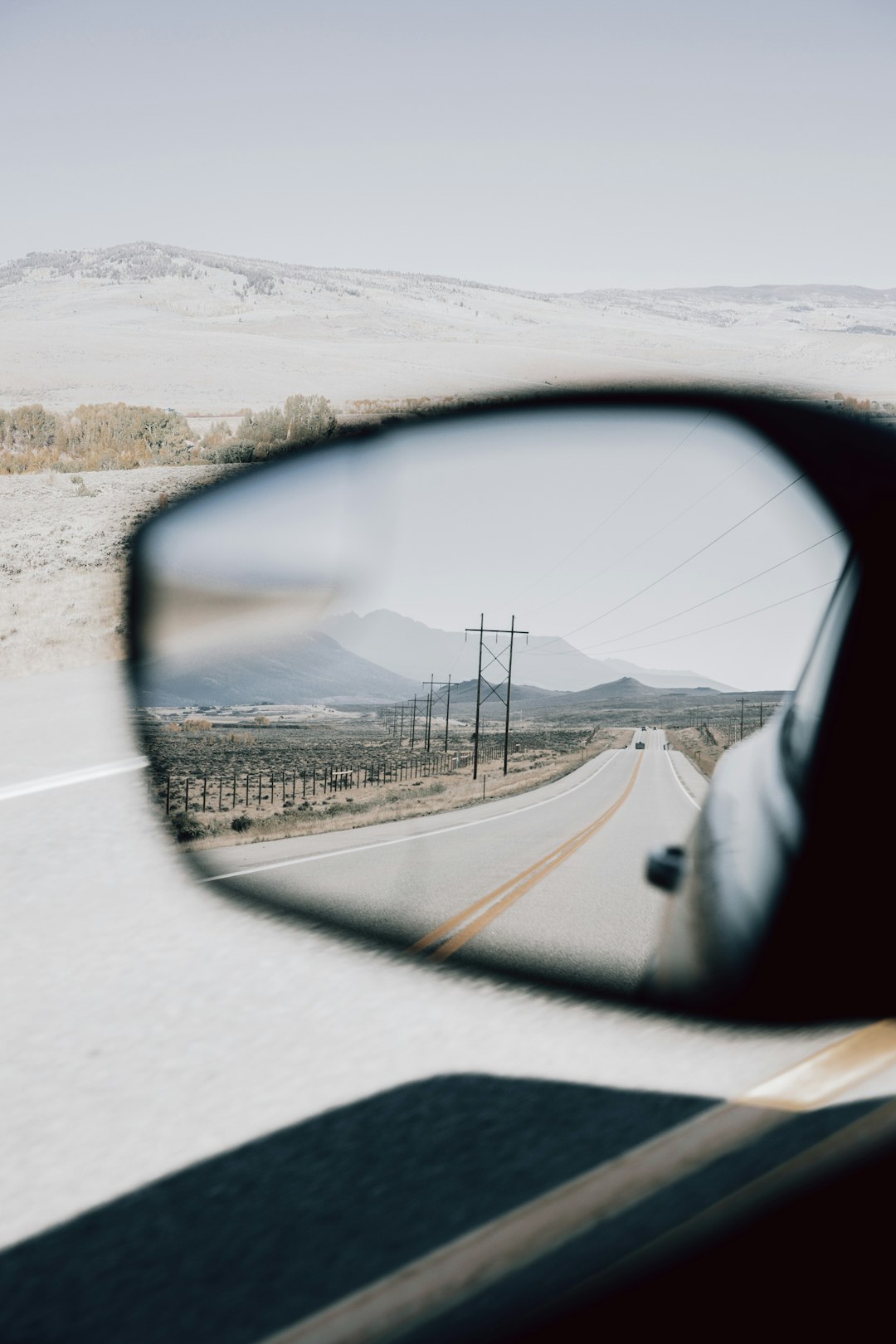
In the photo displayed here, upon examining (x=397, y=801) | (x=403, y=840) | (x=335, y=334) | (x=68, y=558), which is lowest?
(x=397, y=801)

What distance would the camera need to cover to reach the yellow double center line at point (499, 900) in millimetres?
3299

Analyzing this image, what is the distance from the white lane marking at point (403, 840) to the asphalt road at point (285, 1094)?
4.5 inches

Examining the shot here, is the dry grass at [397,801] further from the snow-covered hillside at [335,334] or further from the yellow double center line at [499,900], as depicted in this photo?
the snow-covered hillside at [335,334]

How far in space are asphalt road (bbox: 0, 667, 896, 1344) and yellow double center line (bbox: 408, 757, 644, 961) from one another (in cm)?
5

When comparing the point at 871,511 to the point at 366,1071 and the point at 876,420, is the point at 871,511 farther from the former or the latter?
the point at 366,1071

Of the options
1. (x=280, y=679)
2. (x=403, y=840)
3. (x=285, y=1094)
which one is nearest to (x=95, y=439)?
(x=403, y=840)

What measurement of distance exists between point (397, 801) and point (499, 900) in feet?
20.5

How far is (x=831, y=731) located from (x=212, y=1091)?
7.47 feet

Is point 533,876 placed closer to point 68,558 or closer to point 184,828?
point 184,828

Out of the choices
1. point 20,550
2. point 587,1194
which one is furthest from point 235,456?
point 20,550

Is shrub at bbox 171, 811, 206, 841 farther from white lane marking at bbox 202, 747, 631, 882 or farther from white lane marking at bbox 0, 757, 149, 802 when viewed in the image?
white lane marking at bbox 202, 747, 631, 882

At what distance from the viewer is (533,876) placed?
6.81 meters

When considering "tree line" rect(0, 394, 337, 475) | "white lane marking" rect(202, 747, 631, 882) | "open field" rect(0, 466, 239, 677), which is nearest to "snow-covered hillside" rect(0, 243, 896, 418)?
"tree line" rect(0, 394, 337, 475)

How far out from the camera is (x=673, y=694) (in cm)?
223
